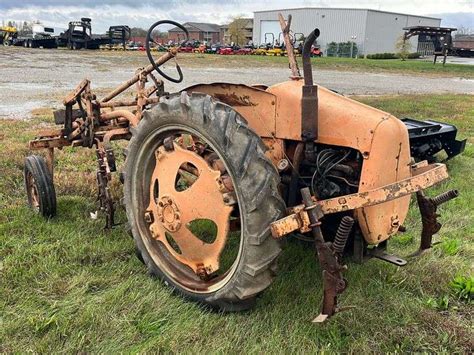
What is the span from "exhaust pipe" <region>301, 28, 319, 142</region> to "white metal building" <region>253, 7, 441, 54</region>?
63607mm

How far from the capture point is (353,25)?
66125 millimetres

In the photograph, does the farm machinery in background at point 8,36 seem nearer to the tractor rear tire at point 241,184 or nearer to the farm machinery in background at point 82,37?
the farm machinery in background at point 82,37

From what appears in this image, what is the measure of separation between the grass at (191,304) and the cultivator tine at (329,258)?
12.4 inches

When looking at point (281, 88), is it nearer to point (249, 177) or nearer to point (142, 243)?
point (249, 177)

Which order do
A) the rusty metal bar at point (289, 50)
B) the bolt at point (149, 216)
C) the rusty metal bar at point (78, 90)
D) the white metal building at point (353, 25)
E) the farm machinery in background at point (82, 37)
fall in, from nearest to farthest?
1. the bolt at point (149, 216)
2. the rusty metal bar at point (289, 50)
3. the rusty metal bar at point (78, 90)
4. the farm machinery in background at point (82, 37)
5. the white metal building at point (353, 25)

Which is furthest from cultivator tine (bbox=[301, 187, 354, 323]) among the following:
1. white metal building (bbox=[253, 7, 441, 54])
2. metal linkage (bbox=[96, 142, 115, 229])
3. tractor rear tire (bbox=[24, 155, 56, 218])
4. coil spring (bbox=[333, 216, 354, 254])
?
white metal building (bbox=[253, 7, 441, 54])

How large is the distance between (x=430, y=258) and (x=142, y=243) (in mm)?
2042

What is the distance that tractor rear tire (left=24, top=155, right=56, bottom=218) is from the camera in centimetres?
397

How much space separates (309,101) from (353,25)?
225 ft

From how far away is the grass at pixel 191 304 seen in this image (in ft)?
8.48

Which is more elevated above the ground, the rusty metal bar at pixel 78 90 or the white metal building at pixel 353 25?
the white metal building at pixel 353 25

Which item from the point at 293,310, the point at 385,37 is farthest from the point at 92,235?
the point at 385,37

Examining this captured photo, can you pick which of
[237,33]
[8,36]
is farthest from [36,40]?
[237,33]

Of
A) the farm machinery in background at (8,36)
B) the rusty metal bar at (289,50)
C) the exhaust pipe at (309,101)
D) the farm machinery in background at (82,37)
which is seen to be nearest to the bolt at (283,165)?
the exhaust pipe at (309,101)
